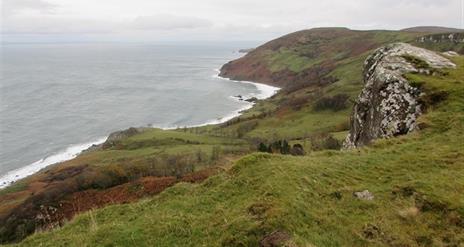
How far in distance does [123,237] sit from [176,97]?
158781 mm

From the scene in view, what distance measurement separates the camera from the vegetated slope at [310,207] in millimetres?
11430

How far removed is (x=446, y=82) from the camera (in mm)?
23312

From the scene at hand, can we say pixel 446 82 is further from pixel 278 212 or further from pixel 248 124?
pixel 248 124

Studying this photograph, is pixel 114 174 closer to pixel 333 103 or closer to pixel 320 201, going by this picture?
pixel 320 201

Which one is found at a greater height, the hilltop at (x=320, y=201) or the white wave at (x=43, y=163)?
the hilltop at (x=320, y=201)

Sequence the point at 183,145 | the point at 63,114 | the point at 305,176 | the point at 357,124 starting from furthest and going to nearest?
the point at 63,114 < the point at 183,145 < the point at 357,124 < the point at 305,176

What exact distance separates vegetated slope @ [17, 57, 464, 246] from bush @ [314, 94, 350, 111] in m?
102

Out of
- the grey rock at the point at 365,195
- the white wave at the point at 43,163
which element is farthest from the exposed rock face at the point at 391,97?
the white wave at the point at 43,163

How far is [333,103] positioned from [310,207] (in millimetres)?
111533

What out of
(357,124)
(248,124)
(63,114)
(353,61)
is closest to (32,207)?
(357,124)

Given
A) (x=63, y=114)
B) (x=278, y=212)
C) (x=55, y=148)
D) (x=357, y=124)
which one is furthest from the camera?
(x=63, y=114)

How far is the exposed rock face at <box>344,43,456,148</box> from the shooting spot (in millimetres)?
22969

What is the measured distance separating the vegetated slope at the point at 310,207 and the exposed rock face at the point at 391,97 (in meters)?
4.14

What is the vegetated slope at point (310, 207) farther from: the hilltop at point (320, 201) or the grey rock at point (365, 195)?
the grey rock at point (365, 195)
